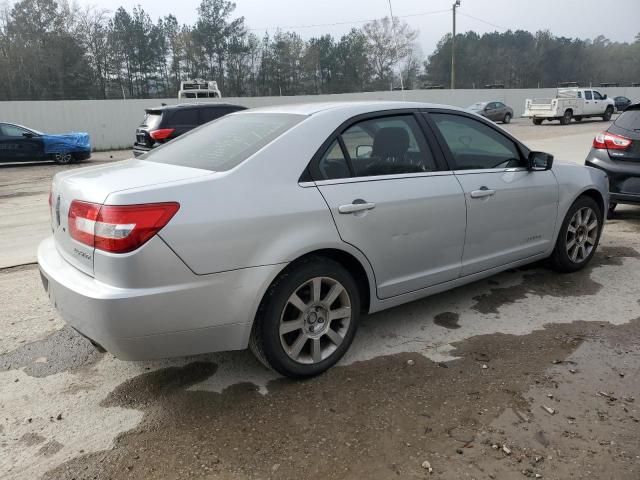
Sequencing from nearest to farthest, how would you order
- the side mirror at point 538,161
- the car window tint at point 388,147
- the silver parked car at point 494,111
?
the car window tint at point 388,147
the side mirror at point 538,161
the silver parked car at point 494,111

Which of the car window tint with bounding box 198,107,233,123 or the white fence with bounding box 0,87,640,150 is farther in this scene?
the white fence with bounding box 0,87,640,150

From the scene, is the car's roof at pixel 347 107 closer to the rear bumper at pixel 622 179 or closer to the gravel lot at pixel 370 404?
the gravel lot at pixel 370 404

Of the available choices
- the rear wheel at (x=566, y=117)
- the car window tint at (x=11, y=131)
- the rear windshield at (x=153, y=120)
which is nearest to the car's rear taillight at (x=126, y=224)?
the rear windshield at (x=153, y=120)

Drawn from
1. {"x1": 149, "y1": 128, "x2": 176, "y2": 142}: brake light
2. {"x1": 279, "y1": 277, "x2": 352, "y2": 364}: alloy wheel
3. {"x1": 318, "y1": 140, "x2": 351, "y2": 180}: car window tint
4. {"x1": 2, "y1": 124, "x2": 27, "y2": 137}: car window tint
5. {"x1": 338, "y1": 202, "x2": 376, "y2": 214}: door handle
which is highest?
{"x1": 2, "y1": 124, "x2": 27, "y2": 137}: car window tint

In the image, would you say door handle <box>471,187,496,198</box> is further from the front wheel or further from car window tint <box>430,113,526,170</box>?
the front wheel

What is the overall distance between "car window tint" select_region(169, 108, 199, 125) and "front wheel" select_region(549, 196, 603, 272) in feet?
32.9

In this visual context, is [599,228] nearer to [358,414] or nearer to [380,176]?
[380,176]

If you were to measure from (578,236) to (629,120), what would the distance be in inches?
108

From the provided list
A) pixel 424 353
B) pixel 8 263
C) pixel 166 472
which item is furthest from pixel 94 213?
pixel 8 263

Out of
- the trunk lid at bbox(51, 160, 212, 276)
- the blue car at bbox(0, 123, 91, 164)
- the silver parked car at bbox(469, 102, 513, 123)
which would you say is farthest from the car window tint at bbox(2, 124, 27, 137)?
the silver parked car at bbox(469, 102, 513, 123)

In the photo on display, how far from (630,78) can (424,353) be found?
97.3 metres

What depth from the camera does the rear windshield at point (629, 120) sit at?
651 cm

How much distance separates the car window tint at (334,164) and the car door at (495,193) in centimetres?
92

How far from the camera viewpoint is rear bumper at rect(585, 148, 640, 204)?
20.5 feet
